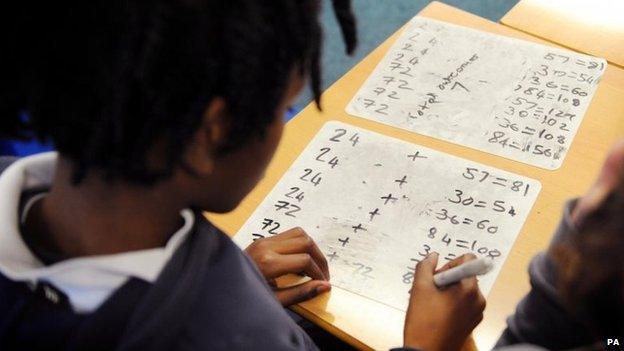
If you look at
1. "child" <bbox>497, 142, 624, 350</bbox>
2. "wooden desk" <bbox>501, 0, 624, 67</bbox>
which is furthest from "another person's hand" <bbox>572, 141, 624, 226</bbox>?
"wooden desk" <bbox>501, 0, 624, 67</bbox>

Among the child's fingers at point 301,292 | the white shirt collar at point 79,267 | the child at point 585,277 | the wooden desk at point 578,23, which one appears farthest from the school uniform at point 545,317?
the wooden desk at point 578,23

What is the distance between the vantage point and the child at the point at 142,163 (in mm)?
383

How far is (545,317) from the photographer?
0.59m

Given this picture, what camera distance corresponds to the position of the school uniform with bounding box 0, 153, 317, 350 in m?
0.46

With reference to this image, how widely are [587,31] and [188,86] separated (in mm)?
837

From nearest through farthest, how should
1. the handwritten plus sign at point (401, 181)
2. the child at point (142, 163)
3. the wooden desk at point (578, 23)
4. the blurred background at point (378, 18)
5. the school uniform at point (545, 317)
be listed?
the child at point (142, 163)
the school uniform at point (545, 317)
the handwritten plus sign at point (401, 181)
the wooden desk at point (578, 23)
the blurred background at point (378, 18)

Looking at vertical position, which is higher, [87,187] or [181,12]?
[181,12]

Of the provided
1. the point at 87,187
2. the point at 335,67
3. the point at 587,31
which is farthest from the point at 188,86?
the point at 335,67

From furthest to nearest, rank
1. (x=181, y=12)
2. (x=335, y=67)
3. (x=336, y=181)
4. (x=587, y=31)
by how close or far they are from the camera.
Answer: (x=335, y=67), (x=587, y=31), (x=336, y=181), (x=181, y=12)

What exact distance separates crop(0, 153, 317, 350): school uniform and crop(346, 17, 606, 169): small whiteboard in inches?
16.8

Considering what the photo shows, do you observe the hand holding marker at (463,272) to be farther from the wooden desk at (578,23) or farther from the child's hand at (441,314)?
the wooden desk at (578,23)

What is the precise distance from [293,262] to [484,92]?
0.41 m

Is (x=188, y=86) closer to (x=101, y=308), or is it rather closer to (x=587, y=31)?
(x=101, y=308)

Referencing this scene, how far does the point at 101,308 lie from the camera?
460 millimetres
